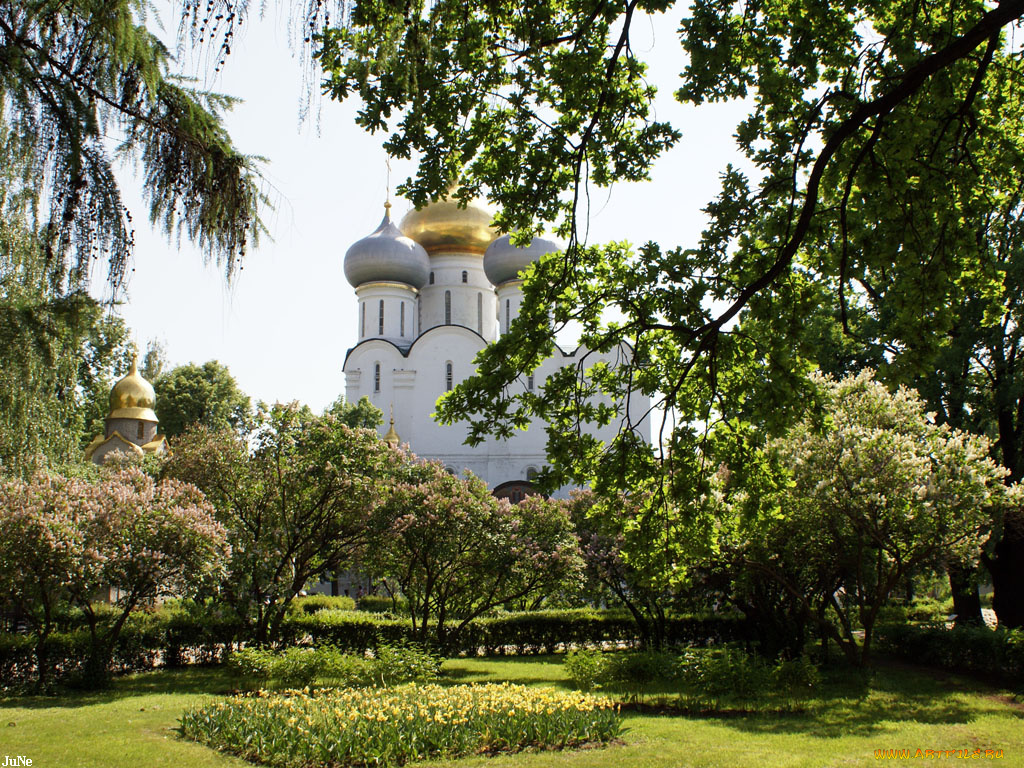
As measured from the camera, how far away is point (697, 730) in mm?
9164

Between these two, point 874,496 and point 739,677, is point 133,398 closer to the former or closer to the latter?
point 739,677

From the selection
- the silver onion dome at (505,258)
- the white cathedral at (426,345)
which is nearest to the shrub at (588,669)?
the white cathedral at (426,345)

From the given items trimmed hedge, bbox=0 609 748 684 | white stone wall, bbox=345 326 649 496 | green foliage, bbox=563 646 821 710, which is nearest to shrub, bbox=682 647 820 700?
green foliage, bbox=563 646 821 710

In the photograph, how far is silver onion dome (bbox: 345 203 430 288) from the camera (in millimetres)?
40562

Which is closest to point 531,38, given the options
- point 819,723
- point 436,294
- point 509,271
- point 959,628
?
point 819,723

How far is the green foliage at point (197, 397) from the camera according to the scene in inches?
1547

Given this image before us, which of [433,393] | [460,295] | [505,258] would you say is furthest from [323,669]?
[460,295]

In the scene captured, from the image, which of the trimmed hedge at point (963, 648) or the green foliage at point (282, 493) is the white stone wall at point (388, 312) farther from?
the trimmed hedge at point (963, 648)

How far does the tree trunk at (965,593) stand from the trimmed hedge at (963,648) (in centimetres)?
95

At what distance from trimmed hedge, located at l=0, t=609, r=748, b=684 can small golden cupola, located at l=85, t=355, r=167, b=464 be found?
2322 centimetres

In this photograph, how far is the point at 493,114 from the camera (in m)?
6.81

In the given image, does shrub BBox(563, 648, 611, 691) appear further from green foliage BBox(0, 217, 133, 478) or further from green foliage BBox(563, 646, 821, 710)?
green foliage BBox(0, 217, 133, 478)

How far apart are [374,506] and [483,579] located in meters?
3.29

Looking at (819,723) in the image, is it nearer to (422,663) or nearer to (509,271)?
(422,663)
